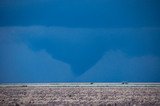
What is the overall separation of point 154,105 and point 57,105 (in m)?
10.8

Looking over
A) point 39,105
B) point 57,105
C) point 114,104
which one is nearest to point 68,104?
point 57,105

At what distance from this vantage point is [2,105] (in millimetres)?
28125

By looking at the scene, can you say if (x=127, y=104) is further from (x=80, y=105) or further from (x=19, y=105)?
(x=19, y=105)

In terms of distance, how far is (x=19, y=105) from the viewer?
2867cm

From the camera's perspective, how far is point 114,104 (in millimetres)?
29031

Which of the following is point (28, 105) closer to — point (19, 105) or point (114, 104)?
point (19, 105)

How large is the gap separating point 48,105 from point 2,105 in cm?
508

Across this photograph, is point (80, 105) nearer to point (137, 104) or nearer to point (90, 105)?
point (90, 105)

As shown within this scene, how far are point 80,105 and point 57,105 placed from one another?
2629mm

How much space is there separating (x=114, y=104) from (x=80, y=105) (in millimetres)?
3920

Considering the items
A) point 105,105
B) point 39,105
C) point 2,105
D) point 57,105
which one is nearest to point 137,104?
point 105,105

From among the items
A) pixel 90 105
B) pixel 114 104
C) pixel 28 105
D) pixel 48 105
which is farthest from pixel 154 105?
pixel 28 105

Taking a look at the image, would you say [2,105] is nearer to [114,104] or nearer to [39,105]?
[39,105]

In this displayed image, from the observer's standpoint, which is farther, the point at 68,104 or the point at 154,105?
the point at 68,104
